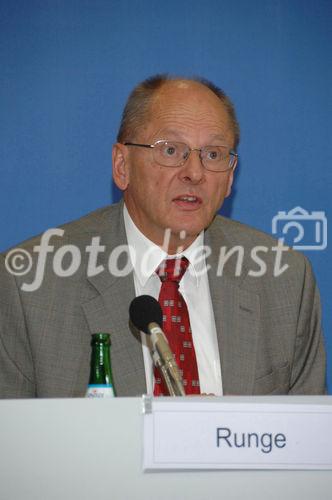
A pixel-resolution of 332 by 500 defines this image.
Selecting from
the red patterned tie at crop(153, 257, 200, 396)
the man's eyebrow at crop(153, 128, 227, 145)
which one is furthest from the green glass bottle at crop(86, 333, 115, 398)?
the man's eyebrow at crop(153, 128, 227, 145)

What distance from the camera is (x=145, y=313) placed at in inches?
73.9

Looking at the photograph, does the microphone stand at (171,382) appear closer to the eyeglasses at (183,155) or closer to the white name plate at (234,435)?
the white name plate at (234,435)

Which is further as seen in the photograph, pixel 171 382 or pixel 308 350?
pixel 308 350

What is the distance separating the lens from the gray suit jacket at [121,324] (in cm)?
238

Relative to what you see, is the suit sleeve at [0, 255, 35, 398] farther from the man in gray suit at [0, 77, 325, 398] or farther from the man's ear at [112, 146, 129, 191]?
the man's ear at [112, 146, 129, 191]

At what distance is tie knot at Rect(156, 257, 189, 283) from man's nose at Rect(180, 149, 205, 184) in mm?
256

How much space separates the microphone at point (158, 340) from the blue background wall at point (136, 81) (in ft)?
3.67

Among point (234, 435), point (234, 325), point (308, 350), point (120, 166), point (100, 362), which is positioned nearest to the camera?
point (234, 435)

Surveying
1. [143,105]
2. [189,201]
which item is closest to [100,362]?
[189,201]

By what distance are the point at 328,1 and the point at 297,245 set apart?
0.90 metres

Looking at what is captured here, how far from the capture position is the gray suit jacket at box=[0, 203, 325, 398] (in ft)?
7.82

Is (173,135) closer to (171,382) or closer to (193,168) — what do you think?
(193,168)

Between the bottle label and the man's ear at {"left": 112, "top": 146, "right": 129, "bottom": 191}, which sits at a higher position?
the man's ear at {"left": 112, "top": 146, "right": 129, "bottom": 191}

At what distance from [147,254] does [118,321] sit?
0.32m
